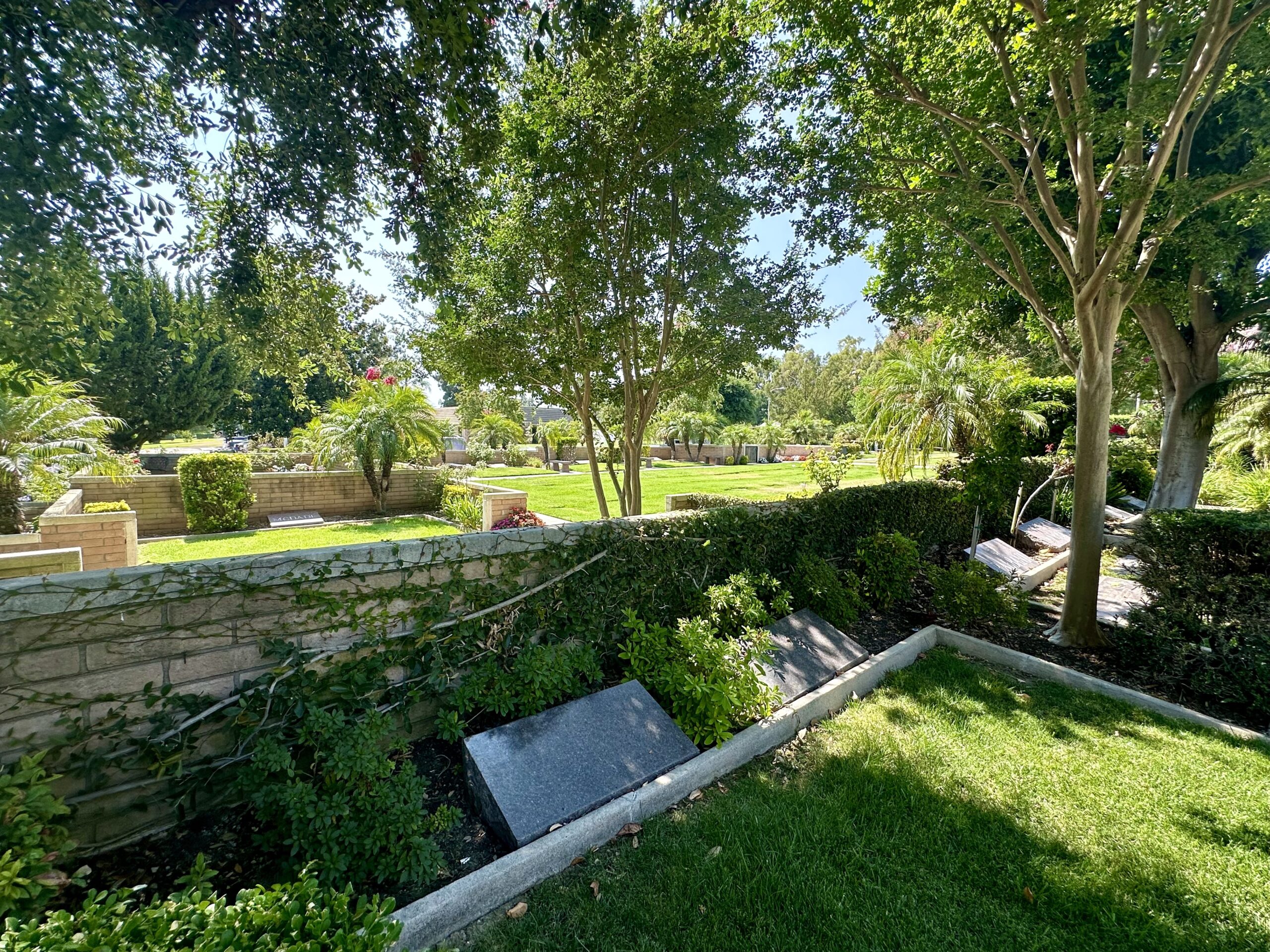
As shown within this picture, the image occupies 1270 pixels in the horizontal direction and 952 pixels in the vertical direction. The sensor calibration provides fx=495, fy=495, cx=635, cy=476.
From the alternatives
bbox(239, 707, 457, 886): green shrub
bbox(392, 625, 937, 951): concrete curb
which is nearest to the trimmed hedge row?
bbox(392, 625, 937, 951): concrete curb

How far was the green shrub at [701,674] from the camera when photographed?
303 cm

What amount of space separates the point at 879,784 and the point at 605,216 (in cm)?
529

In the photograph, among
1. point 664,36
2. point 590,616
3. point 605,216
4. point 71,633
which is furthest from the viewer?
point 605,216

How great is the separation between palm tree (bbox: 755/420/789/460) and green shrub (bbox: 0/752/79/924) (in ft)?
120

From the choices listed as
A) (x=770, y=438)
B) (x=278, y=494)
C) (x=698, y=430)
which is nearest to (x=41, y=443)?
(x=278, y=494)

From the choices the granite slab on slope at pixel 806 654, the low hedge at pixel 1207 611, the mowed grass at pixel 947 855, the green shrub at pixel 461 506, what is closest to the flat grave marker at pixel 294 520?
the green shrub at pixel 461 506

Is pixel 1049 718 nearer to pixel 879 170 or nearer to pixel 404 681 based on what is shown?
pixel 404 681

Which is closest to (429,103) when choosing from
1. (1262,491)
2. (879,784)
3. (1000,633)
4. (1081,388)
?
(879,784)

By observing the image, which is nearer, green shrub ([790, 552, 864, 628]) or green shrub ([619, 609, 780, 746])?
green shrub ([619, 609, 780, 746])

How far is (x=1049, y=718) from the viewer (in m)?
3.55

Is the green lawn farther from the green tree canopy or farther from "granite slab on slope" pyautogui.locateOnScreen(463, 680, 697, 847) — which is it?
the green tree canopy

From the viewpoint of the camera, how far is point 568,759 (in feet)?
8.73

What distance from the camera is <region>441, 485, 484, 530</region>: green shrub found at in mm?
10375

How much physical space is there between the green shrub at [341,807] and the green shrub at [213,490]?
1021 cm
